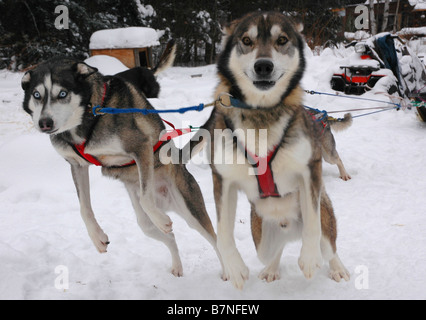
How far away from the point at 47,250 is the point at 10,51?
27.4 ft

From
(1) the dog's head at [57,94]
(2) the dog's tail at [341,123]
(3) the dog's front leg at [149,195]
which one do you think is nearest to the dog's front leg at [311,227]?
(3) the dog's front leg at [149,195]

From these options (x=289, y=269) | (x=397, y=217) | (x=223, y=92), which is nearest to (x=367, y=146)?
(x=397, y=217)

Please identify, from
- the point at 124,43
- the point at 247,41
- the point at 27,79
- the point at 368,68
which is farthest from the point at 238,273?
the point at 124,43

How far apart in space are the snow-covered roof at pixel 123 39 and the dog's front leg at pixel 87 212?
645cm

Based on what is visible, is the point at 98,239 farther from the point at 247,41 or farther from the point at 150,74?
the point at 247,41

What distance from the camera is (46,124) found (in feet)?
6.48

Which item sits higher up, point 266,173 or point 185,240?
point 266,173

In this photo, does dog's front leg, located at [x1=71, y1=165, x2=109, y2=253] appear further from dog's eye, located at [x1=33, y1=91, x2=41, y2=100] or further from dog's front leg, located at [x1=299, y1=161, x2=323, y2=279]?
dog's front leg, located at [x1=299, y1=161, x2=323, y2=279]

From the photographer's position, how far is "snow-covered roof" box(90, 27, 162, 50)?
8289mm

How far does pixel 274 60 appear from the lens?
1793 millimetres

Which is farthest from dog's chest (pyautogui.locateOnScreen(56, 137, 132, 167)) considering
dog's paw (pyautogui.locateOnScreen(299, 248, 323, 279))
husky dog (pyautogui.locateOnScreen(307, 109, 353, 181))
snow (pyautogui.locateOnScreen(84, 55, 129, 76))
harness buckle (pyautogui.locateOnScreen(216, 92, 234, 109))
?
snow (pyautogui.locateOnScreen(84, 55, 129, 76))

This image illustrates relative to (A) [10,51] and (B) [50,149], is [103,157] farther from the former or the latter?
(A) [10,51]

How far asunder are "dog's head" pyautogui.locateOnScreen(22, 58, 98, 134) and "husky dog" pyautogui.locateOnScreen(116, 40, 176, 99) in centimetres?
62

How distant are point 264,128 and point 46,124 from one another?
1.10 m
